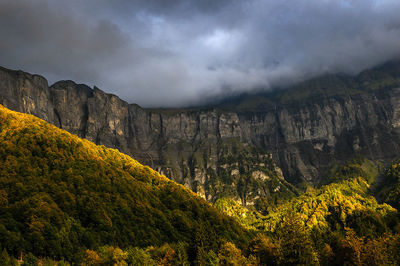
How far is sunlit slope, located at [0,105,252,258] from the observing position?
96.6 meters

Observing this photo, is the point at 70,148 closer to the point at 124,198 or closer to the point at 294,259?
the point at 124,198

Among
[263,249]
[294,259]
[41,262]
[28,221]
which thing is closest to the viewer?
[294,259]

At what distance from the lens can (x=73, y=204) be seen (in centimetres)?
12462

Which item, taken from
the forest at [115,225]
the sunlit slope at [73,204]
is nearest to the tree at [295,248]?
the forest at [115,225]

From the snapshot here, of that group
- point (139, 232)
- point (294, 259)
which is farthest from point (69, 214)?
point (294, 259)

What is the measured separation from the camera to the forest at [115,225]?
56.2m

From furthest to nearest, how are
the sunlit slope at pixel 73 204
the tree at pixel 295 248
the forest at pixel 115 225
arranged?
1. the sunlit slope at pixel 73 204
2. the forest at pixel 115 225
3. the tree at pixel 295 248

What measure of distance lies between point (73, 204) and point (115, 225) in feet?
66.4

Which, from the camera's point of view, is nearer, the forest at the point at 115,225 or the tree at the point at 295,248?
the tree at the point at 295,248

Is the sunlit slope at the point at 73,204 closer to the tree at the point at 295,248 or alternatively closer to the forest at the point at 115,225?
the forest at the point at 115,225

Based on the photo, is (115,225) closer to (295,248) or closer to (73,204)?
(73,204)

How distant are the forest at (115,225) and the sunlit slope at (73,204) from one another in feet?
1.10

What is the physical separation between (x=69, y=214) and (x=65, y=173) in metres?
35.9

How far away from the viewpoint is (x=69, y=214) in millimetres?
118250
